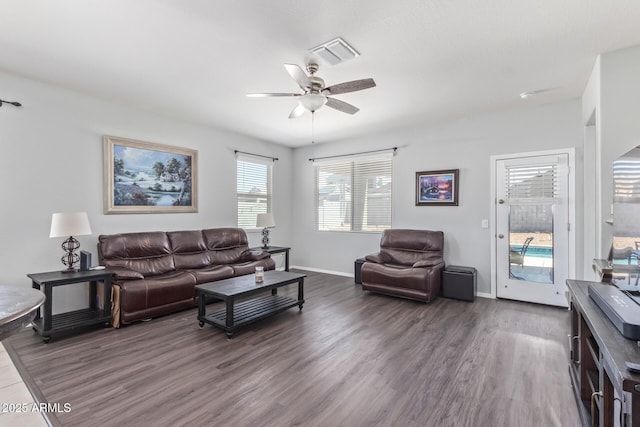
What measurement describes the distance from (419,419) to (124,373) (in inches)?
85.7

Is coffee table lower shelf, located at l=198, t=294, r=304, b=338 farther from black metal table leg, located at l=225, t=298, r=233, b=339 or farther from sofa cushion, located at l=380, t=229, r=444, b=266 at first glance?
sofa cushion, located at l=380, t=229, r=444, b=266

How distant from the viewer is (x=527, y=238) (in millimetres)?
4184

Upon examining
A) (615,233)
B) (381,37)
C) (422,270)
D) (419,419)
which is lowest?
A: (419,419)

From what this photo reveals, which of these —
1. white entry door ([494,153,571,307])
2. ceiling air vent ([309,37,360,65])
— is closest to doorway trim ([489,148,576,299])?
white entry door ([494,153,571,307])

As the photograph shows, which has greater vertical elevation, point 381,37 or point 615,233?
point 381,37

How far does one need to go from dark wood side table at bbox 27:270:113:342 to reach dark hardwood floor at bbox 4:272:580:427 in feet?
0.42

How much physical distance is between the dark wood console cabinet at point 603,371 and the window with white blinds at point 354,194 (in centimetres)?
340

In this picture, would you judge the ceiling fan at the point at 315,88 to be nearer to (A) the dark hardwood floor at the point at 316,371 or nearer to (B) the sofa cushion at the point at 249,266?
(A) the dark hardwood floor at the point at 316,371

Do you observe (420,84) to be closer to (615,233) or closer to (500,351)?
(615,233)

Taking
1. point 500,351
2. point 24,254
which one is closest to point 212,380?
point 500,351

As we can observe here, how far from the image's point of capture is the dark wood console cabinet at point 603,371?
1.04 meters

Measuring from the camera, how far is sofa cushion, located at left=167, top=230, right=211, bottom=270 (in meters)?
4.31

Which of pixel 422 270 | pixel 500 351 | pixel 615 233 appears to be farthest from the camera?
pixel 422 270

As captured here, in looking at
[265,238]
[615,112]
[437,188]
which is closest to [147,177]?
[265,238]
